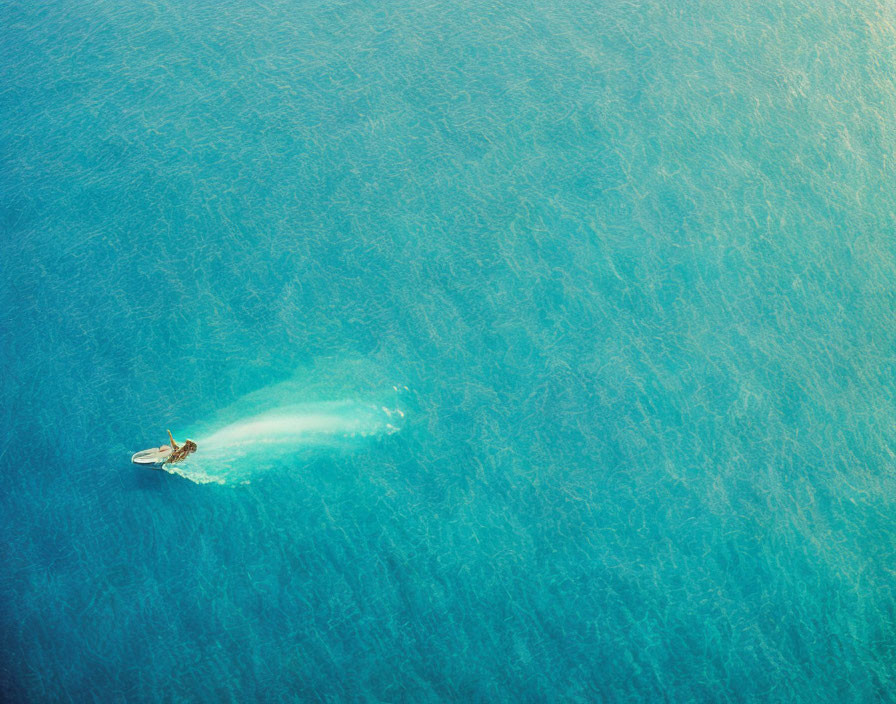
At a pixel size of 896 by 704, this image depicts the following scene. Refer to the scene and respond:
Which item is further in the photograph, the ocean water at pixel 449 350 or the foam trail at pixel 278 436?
the foam trail at pixel 278 436

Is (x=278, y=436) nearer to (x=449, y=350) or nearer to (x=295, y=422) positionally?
(x=295, y=422)

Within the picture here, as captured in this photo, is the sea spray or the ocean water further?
the sea spray

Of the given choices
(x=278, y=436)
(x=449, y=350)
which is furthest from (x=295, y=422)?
(x=449, y=350)

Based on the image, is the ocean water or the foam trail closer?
Result: the ocean water

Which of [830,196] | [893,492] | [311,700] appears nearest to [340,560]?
[311,700]
